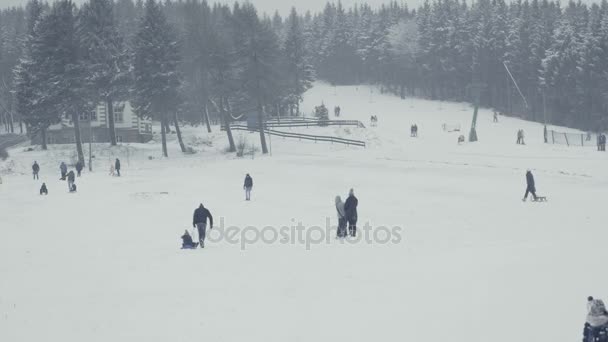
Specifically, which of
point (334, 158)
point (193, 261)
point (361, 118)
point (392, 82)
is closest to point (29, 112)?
point (334, 158)

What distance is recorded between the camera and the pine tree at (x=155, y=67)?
54562 millimetres

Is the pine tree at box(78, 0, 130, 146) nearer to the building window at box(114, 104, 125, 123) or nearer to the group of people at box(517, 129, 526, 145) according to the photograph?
the building window at box(114, 104, 125, 123)

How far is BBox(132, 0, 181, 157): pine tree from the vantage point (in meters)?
54.6

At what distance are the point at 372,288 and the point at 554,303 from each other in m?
4.11

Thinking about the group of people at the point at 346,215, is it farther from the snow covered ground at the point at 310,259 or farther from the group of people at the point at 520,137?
the group of people at the point at 520,137

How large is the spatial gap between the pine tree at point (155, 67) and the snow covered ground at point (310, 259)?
1496 cm

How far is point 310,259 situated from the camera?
17.6 metres

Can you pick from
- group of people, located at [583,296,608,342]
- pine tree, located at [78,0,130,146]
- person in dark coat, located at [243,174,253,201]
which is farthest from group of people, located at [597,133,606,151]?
pine tree, located at [78,0,130,146]

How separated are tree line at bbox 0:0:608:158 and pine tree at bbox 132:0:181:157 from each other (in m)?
0.10

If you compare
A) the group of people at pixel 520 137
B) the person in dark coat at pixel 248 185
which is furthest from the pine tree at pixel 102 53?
the group of people at pixel 520 137

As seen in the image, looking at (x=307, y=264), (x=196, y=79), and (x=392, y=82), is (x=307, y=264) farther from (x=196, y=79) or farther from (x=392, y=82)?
(x=392, y=82)

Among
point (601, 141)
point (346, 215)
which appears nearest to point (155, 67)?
point (601, 141)

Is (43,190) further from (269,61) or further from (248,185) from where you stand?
(269,61)

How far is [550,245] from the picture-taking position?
18219 mm
